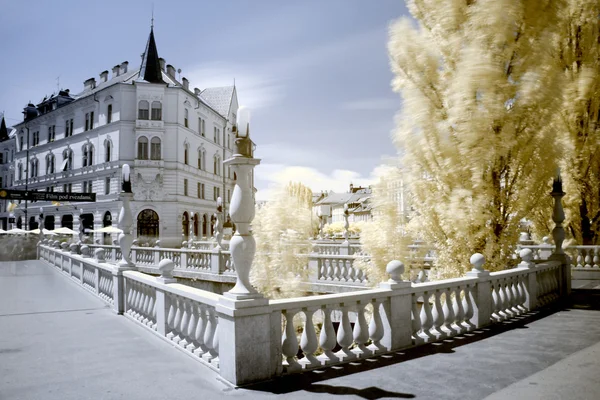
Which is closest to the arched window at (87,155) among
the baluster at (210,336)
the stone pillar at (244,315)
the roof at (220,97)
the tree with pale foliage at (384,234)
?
the roof at (220,97)

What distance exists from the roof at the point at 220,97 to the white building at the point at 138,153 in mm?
5154

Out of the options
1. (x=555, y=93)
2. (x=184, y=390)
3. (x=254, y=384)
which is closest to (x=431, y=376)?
(x=254, y=384)

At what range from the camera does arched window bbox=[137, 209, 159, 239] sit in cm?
4000

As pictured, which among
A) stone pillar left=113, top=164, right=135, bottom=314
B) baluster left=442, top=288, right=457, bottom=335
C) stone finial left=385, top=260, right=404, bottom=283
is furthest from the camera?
stone pillar left=113, top=164, right=135, bottom=314

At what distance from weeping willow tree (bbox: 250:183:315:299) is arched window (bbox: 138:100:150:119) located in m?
26.4

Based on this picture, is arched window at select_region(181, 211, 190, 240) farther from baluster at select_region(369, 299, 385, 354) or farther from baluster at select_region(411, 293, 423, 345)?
baluster at select_region(369, 299, 385, 354)

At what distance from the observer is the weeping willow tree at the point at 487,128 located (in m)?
9.70

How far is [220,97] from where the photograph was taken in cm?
5731

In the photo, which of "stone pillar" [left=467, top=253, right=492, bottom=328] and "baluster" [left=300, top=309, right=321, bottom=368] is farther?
"stone pillar" [left=467, top=253, right=492, bottom=328]

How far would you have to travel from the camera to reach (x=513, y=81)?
1005 cm

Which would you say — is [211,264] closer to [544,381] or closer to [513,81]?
[513,81]

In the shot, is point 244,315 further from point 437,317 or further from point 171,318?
point 437,317

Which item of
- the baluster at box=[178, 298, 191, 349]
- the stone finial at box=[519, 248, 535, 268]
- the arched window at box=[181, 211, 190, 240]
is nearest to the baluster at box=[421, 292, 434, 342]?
the baluster at box=[178, 298, 191, 349]

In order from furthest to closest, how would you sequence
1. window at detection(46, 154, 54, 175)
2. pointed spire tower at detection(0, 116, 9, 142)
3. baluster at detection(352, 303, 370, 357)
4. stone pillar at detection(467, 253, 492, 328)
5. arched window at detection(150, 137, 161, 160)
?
1. pointed spire tower at detection(0, 116, 9, 142)
2. window at detection(46, 154, 54, 175)
3. arched window at detection(150, 137, 161, 160)
4. stone pillar at detection(467, 253, 492, 328)
5. baluster at detection(352, 303, 370, 357)
